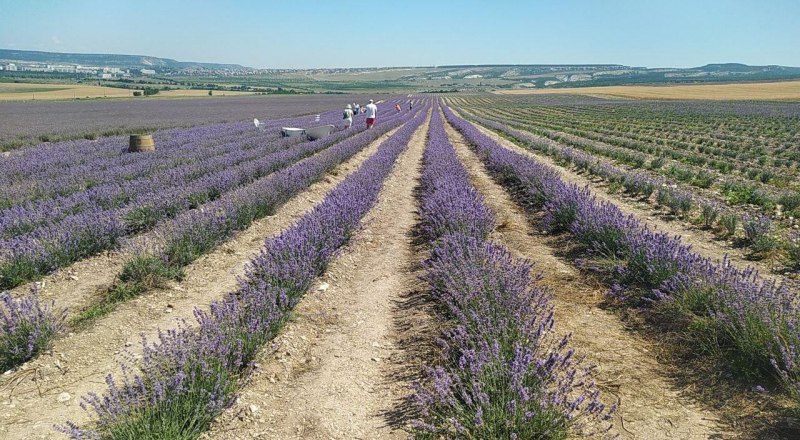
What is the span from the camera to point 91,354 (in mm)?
3227

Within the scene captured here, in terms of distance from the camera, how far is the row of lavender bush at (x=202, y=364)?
2.22 meters

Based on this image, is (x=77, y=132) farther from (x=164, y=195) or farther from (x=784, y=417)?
(x=784, y=417)

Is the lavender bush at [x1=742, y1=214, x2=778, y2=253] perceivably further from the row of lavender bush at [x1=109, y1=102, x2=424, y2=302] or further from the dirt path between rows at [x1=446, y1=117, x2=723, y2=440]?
the row of lavender bush at [x1=109, y1=102, x2=424, y2=302]

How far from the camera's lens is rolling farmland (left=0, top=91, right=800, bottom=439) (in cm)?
238

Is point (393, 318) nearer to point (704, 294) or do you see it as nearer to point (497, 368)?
point (497, 368)

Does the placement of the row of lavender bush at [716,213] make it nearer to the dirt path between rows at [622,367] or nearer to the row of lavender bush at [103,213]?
the dirt path between rows at [622,367]

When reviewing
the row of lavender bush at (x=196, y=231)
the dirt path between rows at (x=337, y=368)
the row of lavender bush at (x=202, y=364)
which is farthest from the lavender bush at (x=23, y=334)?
the dirt path between rows at (x=337, y=368)

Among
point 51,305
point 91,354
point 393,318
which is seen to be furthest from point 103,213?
point 393,318

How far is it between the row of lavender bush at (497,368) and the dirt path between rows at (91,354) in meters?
2.10

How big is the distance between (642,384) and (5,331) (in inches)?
169

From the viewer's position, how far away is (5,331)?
10.1ft

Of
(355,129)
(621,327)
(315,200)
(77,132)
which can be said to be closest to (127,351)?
(621,327)

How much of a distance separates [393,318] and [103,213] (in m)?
4.55

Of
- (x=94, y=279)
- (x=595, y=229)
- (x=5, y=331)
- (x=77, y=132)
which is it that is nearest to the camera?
(x=5, y=331)
